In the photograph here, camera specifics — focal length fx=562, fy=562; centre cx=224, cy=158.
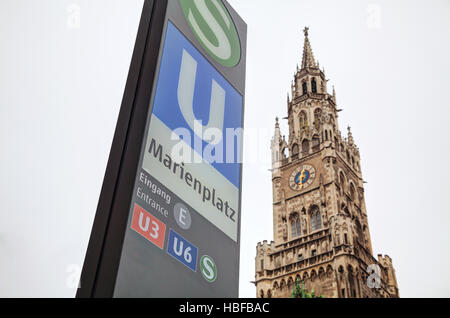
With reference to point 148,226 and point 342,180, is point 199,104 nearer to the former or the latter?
point 148,226

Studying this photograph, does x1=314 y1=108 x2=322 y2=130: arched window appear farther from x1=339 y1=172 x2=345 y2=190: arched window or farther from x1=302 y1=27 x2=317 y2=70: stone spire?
x1=302 y1=27 x2=317 y2=70: stone spire

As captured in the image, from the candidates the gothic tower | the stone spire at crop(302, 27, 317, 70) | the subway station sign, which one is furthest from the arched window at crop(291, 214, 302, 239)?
the subway station sign

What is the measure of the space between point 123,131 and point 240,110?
2892 millimetres

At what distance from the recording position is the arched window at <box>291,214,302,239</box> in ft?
184

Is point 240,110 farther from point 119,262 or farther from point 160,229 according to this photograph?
point 119,262

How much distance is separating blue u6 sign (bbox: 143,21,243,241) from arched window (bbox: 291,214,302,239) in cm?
4792

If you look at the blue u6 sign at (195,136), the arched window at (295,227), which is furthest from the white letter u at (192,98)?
the arched window at (295,227)

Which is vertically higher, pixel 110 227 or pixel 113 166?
pixel 113 166

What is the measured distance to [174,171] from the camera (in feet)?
24.5

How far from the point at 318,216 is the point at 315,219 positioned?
16.7 inches

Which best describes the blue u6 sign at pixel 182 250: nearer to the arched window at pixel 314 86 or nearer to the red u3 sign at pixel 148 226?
the red u3 sign at pixel 148 226

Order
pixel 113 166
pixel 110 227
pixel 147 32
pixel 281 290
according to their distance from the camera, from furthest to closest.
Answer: pixel 281 290
pixel 147 32
pixel 113 166
pixel 110 227

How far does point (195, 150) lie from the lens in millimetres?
7938
